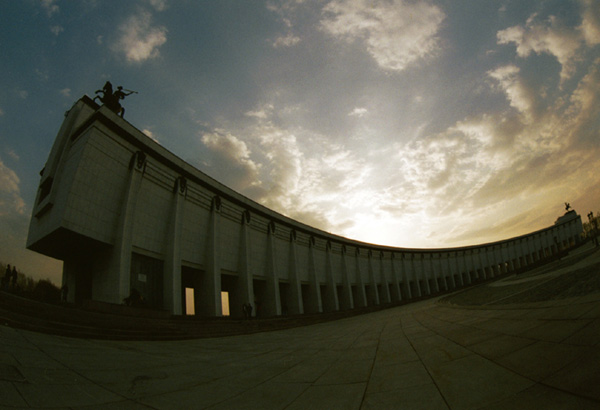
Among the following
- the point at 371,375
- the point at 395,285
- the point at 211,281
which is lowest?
the point at 395,285

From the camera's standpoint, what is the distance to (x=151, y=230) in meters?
20.9

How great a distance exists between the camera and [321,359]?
6254 millimetres

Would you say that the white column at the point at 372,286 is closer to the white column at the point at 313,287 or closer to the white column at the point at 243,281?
the white column at the point at 313,287

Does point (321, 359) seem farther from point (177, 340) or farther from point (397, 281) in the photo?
point (397, 281)

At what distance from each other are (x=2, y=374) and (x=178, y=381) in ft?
8.10

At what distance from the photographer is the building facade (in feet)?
58.2

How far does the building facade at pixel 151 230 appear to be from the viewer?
17750mm

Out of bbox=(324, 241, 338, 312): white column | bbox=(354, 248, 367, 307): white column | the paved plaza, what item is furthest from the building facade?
the paved plaza

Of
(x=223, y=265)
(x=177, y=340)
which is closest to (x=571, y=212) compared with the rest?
(x=223, y=265)

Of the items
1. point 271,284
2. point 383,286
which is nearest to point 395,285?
point 383,286

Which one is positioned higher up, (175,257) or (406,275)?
(175,257)

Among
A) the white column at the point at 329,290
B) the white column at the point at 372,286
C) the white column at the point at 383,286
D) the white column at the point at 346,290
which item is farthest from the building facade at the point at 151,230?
the white column at the point at 383,286

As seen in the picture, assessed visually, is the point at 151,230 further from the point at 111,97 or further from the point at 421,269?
the point at 421,269

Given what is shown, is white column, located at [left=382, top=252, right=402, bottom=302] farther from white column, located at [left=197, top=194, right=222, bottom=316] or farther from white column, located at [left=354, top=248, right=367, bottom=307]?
white column, located at [left=197, top=194, right=222, bottom=316]
